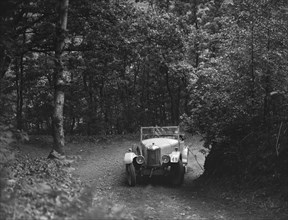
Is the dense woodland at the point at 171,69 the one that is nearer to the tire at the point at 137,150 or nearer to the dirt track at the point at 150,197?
the dirt track at the point at 150,197

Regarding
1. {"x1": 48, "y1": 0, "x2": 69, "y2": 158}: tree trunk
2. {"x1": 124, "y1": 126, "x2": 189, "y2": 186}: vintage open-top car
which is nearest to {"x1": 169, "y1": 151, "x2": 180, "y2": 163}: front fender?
{"x1": 124, "y1": 126, "x2": 189, "y2": 186}: vintage open-top car

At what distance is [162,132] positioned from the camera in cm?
1608

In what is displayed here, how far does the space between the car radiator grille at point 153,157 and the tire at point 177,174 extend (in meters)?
0.60

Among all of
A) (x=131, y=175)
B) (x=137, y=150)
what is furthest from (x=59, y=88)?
(x=131, y=175)

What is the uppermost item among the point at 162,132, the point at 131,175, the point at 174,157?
the point at 162,132

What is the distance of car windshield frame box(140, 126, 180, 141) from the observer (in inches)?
627

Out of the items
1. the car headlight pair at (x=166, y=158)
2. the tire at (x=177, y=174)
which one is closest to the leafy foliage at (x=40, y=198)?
the car headlight pair at (x=166, y=158)

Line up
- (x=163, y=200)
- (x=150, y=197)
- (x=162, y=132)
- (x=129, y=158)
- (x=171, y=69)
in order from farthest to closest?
1. (x=171, y=69)
2. (x=162, y=132)
3. (x=129, y=158)
4. (x=150, y=197)
5. (x=163, y=200)

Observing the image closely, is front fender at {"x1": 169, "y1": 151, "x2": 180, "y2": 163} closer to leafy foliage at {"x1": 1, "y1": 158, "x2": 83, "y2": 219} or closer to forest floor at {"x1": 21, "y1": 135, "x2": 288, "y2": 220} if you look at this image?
forest floor at {"x1": 21, "y1": 135, "x2": 288, "y2": 220}

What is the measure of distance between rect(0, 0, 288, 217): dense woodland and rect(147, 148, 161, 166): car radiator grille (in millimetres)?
1826

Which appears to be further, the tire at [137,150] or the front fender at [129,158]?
the tire at [137,150]

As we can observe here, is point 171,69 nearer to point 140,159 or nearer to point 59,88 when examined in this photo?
point 59,88

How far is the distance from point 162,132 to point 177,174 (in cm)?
248

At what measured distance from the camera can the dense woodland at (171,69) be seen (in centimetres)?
1231
